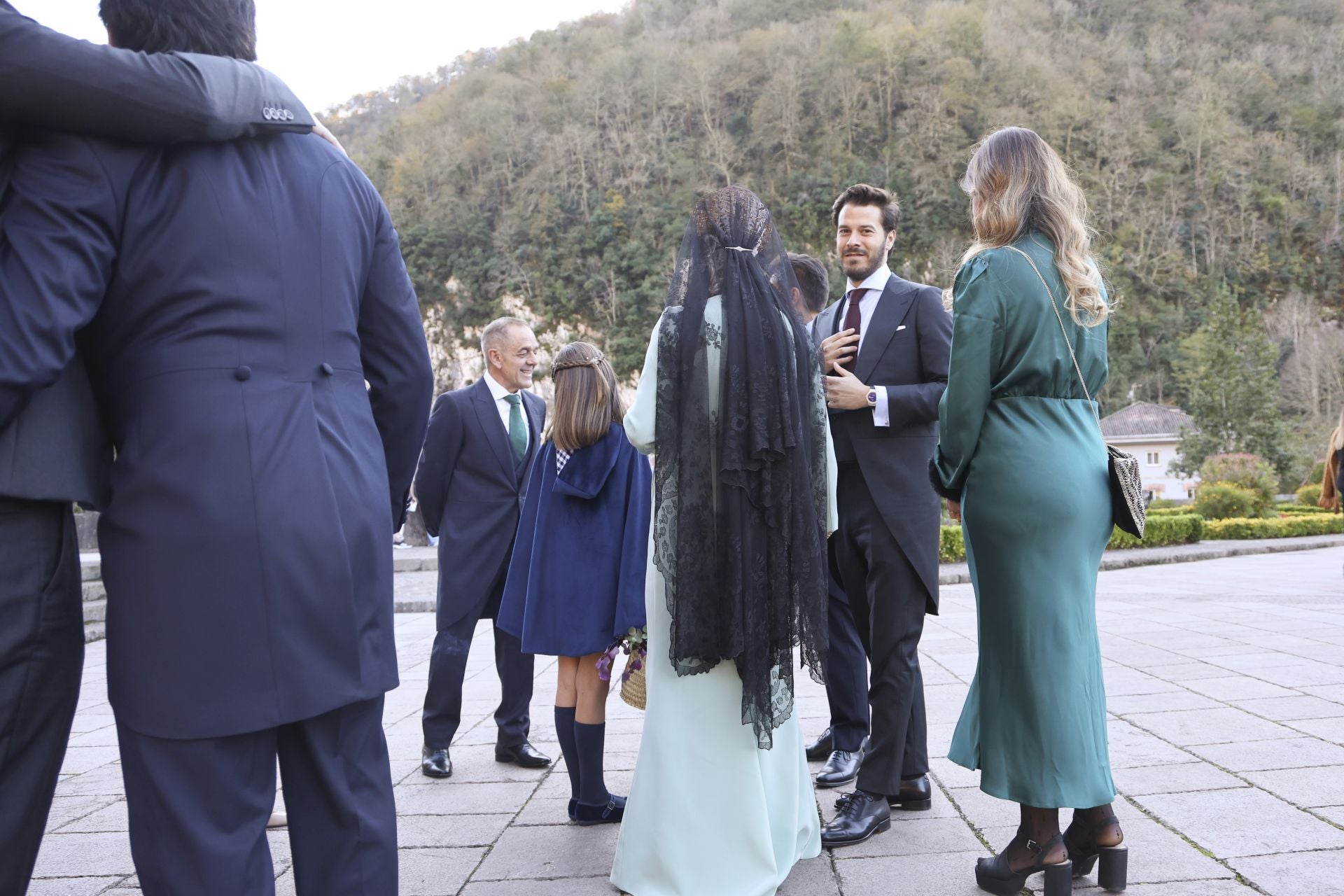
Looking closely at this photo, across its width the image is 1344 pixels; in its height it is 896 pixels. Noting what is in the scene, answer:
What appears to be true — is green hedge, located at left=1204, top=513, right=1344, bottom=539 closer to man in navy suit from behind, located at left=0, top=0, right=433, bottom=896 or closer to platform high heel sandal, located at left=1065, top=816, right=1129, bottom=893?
platform high heel sandal, located at left=1065, top=816, right=1129, bottom=893

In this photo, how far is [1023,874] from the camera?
261 centimetres

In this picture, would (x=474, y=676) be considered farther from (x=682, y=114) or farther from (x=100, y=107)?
(x=682, y=114)

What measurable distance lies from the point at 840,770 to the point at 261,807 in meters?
2.52

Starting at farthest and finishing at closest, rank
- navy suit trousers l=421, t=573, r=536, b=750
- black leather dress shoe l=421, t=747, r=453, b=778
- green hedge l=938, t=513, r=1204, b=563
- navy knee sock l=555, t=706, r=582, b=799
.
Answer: green hedge l=938, t=513, r=1204, b=563 → navy suit trousers l=421, t=573, r=536, b=750 → black leather dress shoe l=421, t=747, r=453, b=778 → navy knee sock l=555, t=706, r=582, b=799

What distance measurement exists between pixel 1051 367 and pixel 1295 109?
78.6 metres

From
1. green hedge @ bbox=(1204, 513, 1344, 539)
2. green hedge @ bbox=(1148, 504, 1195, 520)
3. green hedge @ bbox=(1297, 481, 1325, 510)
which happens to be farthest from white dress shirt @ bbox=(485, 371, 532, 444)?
green hedge @ bbox=(1297, 481, 1325, 510)

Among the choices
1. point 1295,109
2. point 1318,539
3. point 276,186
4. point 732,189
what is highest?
point 1295,109

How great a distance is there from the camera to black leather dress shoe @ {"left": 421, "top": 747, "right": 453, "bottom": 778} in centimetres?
409

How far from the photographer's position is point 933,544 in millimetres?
3416

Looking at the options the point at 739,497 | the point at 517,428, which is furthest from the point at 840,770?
the point at 517,428

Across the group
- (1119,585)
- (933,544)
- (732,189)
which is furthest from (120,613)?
(1119,585)

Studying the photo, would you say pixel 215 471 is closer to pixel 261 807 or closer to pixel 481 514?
pixel 261 807

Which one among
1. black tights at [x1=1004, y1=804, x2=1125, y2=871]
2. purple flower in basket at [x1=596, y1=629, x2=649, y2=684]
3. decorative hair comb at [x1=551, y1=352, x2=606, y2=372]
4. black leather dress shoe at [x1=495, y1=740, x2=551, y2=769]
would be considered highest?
decorative hair comb at [x1=551, y1=352, x2=606, y2=372]

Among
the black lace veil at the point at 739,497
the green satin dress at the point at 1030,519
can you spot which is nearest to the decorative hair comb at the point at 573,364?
the black lace veil at the point at 739,497
